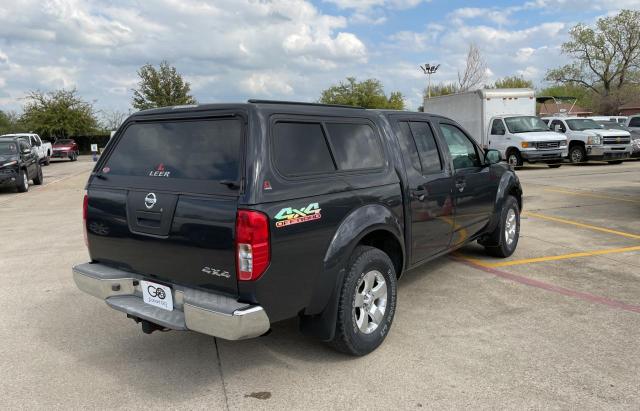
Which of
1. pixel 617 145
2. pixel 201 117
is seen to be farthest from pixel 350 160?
pixel 617 145

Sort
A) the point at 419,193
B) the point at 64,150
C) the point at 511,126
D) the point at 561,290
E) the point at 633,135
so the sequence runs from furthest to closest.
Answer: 1. the point at 64,150
2. the point at 633,135
3. the point at 511,126
4. the point at 561,290
5. the point at 419,193

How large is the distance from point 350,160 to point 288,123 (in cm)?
66

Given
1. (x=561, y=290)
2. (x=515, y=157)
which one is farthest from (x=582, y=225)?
(x=515, y=157)

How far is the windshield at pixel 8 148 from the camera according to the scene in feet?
50.6

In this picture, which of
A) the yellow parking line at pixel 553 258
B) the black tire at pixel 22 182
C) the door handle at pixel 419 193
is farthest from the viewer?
the black tire at pixel 22 182

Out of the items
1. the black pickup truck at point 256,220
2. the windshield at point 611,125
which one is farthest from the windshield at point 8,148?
the windshield at point 611,125

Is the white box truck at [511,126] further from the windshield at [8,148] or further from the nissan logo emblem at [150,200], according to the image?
the nissan logo emblem at [150,200]

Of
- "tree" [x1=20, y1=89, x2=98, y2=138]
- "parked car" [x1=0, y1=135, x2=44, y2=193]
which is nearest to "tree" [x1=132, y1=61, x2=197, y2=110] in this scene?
"tree" [x1=20, y1=89, x2=98, y2=138]

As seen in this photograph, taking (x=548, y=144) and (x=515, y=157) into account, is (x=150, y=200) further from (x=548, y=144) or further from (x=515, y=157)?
(x=548, y=144)

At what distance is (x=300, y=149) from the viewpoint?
3447mm

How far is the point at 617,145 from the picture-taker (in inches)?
778

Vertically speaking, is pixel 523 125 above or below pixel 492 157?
above

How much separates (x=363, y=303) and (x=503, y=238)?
306 centimetres

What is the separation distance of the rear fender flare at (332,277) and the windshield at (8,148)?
600 inches
